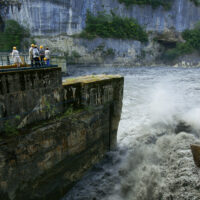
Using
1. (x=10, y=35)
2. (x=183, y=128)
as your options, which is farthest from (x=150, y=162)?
(x=10, y=35)

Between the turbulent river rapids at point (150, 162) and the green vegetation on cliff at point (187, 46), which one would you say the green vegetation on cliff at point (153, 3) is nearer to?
the green vegetation on cliff at point (187, 46)

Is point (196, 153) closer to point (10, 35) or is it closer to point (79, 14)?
point (10, 35)

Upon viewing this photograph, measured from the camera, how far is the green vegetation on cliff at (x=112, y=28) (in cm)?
5556

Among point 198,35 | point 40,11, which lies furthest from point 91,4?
point 198,35

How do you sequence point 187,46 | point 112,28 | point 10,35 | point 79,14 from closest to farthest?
point 10,35, point 79,14, point 112,28, point 187,46

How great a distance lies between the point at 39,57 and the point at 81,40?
161 ft

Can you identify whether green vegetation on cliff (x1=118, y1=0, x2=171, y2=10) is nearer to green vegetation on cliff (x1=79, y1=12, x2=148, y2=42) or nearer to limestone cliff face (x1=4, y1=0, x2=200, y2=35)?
limestone cliff face (x1=4, y1=0, x2=200, y2=35)

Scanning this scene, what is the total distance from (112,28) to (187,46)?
33813 millimetres

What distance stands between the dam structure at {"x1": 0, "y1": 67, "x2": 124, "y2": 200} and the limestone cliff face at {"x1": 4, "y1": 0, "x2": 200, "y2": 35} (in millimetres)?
45269

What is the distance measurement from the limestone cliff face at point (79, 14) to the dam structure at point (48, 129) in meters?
45.3

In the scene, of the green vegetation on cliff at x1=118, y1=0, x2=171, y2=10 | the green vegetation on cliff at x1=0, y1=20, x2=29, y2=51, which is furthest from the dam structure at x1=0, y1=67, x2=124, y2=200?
the green vegetation on cliff at x1=118, y1=0, x2=171, y2=10

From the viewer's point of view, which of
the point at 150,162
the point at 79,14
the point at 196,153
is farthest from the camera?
the point at 79,14

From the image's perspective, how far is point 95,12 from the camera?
58094 mm

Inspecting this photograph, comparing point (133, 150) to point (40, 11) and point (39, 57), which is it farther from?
point (40, 11)
